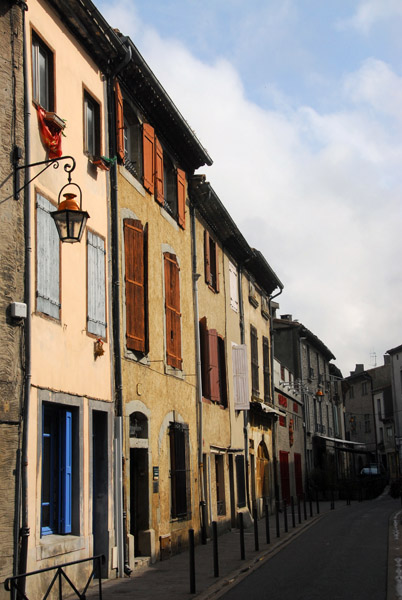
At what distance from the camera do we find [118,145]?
44.0 feet

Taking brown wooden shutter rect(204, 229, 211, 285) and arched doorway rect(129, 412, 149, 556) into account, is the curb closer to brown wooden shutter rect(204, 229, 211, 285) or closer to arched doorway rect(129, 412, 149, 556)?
arched doorway rect(129, 412, 149, 556)

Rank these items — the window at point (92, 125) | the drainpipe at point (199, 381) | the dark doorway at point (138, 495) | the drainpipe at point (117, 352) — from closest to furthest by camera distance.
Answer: the drainpipe at point (117, 352) < the window at point (92, 125) < the dark doorway at point (138, 495) < the drainpipe at point (199, 381)

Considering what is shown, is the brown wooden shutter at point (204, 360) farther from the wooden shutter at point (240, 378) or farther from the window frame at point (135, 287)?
the window frame at point (135, 287)

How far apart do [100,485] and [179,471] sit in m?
4.26

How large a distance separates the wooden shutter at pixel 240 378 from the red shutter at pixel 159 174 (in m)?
7.47

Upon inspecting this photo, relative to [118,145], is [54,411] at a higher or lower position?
lower

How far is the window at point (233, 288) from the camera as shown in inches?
925

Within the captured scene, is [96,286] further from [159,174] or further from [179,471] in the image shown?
[179,471]

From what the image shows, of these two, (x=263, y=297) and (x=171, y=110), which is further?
(x=263, y=297)

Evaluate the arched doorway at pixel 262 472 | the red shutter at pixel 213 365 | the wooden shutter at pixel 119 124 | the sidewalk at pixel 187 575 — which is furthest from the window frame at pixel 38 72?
the arched doorway at pixel 262 472

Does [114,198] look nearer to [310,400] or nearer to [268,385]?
[268,385]

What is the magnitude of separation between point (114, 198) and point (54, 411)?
13.0 ft

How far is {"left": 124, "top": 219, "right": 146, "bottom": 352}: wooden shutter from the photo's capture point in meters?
13.6

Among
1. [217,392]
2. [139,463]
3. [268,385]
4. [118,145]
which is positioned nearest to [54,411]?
[139,463]
